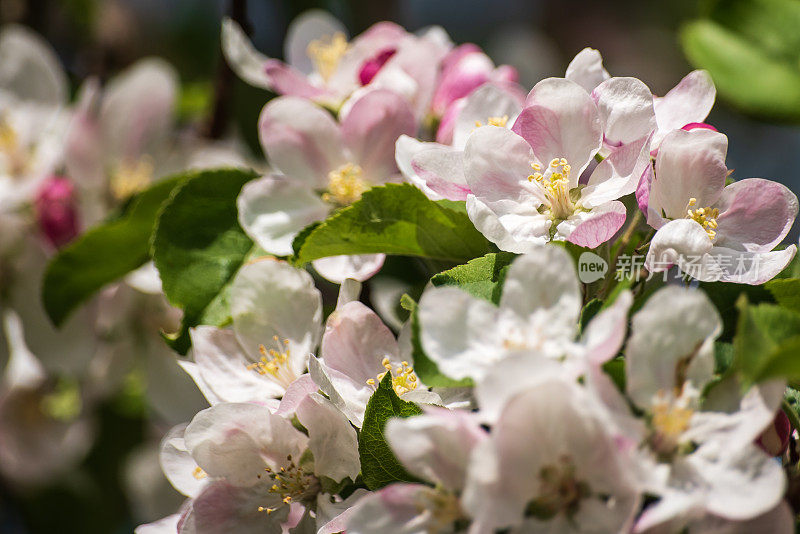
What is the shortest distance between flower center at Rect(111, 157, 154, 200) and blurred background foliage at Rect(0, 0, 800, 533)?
22cm

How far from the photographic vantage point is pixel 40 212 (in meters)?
1.40

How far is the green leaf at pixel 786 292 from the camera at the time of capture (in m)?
0.78

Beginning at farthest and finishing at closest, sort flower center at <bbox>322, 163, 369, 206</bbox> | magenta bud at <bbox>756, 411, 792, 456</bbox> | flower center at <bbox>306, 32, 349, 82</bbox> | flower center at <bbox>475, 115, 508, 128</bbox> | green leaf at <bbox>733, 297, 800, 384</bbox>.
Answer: flower center at <bbox>306, 32, 349, 82</bbox>
flower center at <bbox>322, 163, 369, 206</bbox>
flower center at <bbox>475, 115, 508, 128</bbox>
magenta bud at <bbox>756, 411, 792, 456</bbox>
green leaf at <bbox>733, 297, 800, 384</bbox>

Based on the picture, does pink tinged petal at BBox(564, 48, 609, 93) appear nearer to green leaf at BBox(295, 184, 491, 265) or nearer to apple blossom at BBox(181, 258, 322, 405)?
green leaf at BBox(295, 184, 491, 265)

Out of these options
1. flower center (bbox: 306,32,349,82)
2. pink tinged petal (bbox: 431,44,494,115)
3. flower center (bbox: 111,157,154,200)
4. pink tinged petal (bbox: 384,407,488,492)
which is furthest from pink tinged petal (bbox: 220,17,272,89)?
pink tinged petal (bbox: 384,407,488,492)

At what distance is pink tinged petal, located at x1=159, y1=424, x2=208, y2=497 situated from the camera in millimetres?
851

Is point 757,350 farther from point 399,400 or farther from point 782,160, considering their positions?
point 782,160

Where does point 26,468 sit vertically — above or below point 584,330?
below

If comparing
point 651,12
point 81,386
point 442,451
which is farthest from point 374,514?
point 651,12

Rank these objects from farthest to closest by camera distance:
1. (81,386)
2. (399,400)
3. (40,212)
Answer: (81,386) < (40,212) < (399,400)

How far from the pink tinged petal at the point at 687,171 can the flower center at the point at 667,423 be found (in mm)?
212

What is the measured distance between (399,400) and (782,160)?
10.8ft

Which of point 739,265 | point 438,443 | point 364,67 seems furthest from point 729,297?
point 364,67

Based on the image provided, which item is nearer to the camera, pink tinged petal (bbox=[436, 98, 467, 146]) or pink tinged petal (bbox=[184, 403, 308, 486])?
pink tinged petal (bbox=[184, 403, 308, 486])
